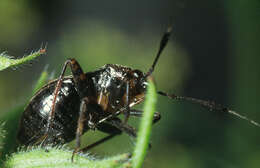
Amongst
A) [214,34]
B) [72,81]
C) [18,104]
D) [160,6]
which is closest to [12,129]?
[18,104]

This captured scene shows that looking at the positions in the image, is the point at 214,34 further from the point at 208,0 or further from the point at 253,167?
the point at 253,167

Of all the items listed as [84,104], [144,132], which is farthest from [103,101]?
[144,132]

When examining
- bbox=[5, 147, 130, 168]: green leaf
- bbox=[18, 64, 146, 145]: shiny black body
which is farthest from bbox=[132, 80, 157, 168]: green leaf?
bbox=[18, 64, 146, 145]: shiny black body

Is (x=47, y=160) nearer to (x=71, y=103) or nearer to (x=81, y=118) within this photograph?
(x=81, y=118)

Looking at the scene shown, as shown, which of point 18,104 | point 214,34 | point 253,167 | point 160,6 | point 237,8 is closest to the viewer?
point 18,104

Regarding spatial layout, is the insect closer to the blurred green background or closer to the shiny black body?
the shiny black body

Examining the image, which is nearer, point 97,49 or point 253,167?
point 253,167

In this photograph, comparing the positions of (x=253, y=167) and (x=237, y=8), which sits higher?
(x=237, y=8)
